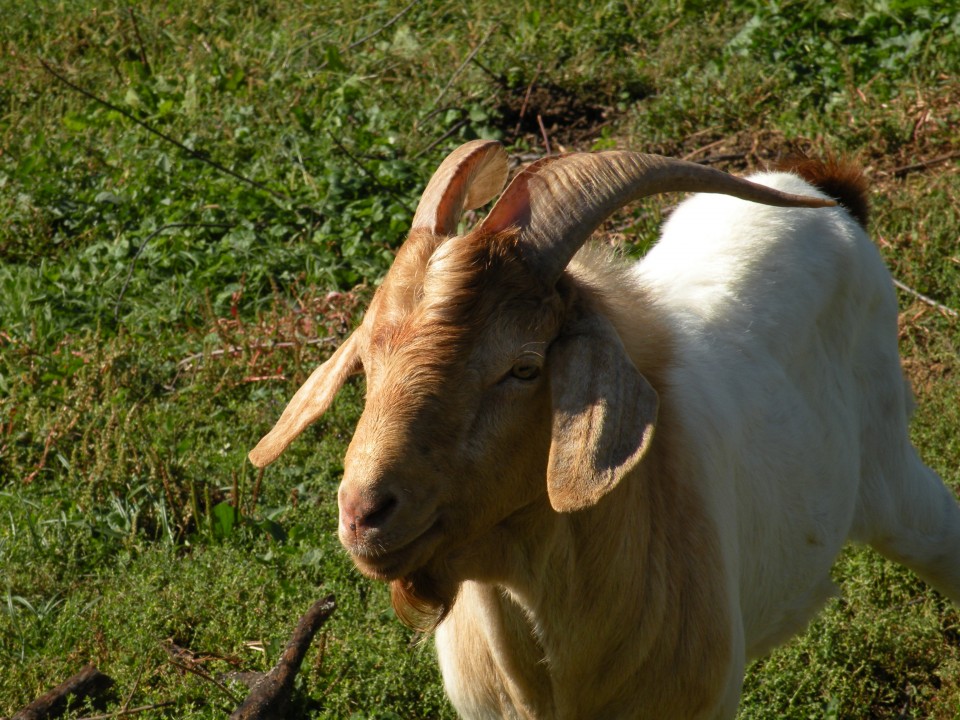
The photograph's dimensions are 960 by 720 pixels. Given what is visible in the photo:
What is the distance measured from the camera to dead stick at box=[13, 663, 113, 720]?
428cm

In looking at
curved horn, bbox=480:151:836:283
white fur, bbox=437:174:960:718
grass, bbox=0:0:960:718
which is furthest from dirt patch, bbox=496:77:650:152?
curved horn, bbox=480:151:836:283

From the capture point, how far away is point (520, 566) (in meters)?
3.06

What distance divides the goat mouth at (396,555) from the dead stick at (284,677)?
1.69 metres

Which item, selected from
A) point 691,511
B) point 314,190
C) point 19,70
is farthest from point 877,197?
point 19,70

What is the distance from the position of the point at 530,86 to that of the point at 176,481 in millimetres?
4192

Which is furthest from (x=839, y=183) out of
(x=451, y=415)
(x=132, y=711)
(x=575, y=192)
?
(x=132, y=711)

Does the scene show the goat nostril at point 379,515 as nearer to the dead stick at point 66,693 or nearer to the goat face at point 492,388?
the goat face at point 492,388

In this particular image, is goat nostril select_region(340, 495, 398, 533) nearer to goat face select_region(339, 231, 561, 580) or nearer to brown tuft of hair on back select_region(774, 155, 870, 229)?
goat face select_region(339, 231, 561, 580)

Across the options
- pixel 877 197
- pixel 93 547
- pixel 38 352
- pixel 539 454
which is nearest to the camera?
pixel 539 454

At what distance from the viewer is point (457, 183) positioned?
327 cm

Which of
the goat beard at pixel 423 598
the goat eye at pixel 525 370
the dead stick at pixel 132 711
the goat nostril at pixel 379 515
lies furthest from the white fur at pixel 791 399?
the dead stick at pixel 132 711

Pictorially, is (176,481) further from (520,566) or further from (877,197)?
(877,197)

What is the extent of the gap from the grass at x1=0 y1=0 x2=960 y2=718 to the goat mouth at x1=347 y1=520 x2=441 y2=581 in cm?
186

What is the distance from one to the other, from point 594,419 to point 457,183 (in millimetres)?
934
